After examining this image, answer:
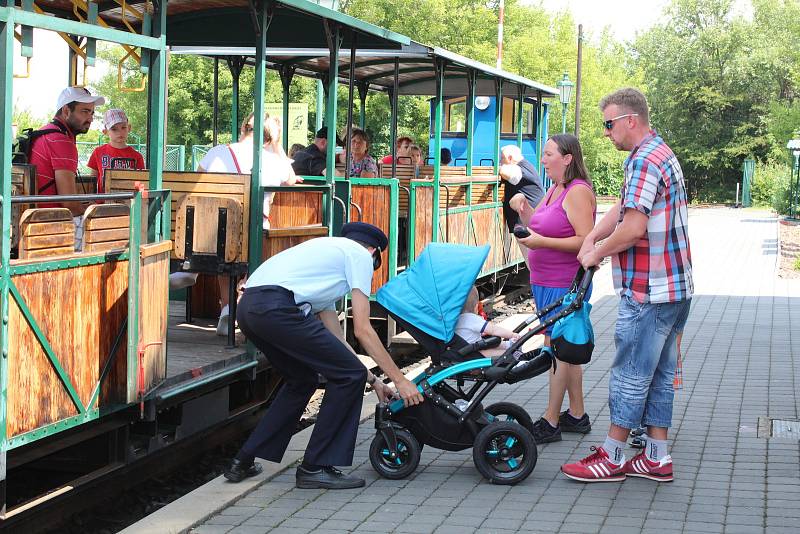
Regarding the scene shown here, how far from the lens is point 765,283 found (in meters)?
18.7

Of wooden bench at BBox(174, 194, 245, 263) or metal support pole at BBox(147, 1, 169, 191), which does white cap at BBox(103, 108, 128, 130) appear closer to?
wooden bench at BBox(174, 194, 245, 263)

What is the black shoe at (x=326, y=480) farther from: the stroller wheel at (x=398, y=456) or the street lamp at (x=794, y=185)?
the street lamp at (x=794, y=185)

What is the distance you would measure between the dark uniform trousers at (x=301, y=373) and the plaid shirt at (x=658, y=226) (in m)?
1.60

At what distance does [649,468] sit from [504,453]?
0.82 m

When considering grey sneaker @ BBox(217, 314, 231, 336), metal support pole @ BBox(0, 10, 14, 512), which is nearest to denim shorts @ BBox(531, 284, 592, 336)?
grey sneaker @ BBox(217, 314, 231, 336)

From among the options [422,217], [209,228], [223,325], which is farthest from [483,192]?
[209,228]

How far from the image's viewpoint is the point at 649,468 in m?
6.24

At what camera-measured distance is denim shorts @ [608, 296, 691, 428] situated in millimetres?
5988

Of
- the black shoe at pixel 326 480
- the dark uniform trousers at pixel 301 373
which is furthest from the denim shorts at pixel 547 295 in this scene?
the black shoe at pixel 326 480

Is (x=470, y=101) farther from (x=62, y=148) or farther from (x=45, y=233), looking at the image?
(x=45, y=233)

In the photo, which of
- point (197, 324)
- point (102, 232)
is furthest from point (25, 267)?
point (197, 324)

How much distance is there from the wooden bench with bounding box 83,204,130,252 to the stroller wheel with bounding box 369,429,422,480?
1770 mm

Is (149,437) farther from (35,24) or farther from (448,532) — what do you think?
(35,24)

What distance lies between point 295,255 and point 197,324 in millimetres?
3219
